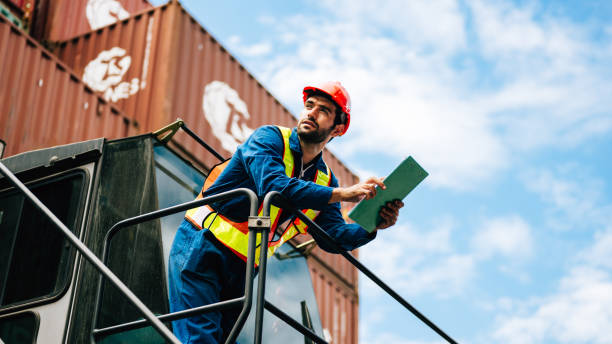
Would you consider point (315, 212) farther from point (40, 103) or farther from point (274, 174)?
point (40, 103)

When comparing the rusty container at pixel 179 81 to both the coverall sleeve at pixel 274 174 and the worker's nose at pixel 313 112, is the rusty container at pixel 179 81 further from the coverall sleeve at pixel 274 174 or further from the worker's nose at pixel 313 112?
the coverall sleeve at pixel 274 174

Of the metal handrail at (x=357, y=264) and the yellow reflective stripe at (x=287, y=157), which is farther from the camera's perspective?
the yellow reflective stripe at (x=287, y=157)

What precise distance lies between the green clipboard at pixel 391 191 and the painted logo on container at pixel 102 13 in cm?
1101

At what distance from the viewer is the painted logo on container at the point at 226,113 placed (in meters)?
11.8

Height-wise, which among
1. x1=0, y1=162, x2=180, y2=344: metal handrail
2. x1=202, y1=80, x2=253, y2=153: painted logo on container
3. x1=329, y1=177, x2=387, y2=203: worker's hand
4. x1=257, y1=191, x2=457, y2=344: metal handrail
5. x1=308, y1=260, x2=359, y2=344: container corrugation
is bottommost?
x1=0, y1=162, x2=180, y2=344: metal handrail

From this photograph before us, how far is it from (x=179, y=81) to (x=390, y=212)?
8.31 metres

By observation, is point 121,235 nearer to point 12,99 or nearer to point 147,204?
point 147,204

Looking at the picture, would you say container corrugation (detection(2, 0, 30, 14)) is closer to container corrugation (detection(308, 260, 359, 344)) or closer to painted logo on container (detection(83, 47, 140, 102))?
painted logo on container (detection(83, 47, 140, 102))

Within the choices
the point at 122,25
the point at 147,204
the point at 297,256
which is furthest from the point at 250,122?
the point at 147,204

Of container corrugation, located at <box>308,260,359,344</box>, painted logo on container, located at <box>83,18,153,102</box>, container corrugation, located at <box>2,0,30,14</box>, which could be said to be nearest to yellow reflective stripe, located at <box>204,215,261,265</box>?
painted logo on container, located at <box>83,18,153,102</box>

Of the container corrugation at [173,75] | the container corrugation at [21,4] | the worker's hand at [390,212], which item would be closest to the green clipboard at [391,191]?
the worker's hand at [390,212]

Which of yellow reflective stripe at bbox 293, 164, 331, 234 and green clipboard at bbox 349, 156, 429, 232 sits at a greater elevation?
yellow reflective stripe at bbox 293, 164, 331, 234

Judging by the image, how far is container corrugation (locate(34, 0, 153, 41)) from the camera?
13078 millimetres

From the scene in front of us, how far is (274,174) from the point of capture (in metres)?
3.22
